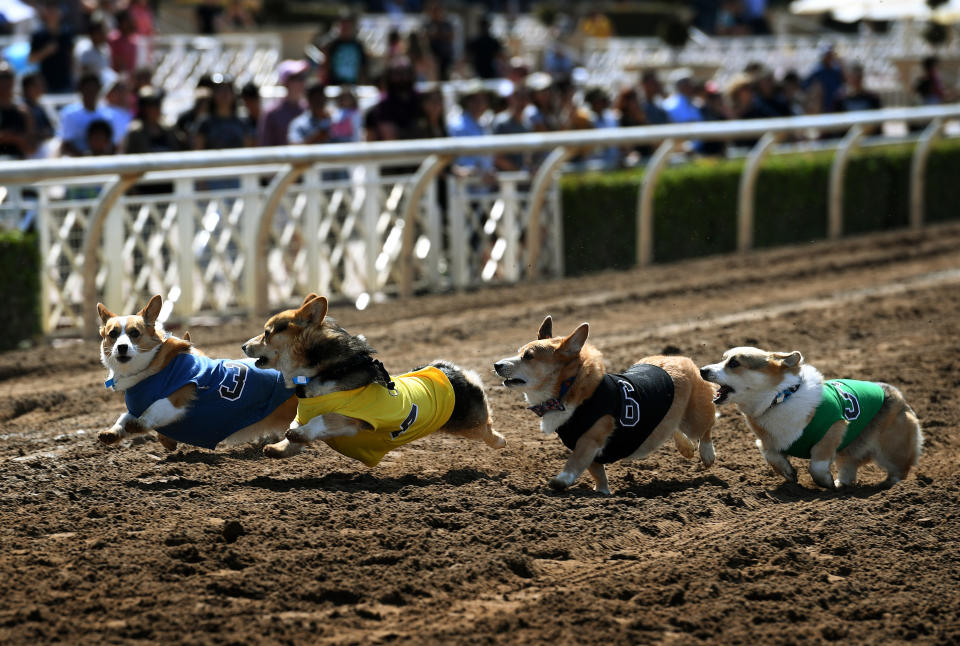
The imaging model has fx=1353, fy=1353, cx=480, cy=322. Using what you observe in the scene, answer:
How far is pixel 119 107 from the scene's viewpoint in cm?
1373

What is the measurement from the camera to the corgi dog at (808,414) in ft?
21.8

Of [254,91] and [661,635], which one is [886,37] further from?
[661,635]

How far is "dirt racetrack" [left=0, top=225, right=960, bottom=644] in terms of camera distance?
15.9 ft

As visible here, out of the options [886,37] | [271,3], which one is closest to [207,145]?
[271,3]

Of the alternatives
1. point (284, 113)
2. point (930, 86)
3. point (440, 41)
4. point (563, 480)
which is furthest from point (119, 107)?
point (930, 86)

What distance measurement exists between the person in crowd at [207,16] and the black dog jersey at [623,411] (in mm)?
21289

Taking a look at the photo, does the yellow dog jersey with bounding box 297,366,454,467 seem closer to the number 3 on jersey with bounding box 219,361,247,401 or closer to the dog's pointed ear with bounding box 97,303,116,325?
the number 3 on jersey with bounding box 219,361,247,401

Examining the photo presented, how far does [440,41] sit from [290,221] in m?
11.3

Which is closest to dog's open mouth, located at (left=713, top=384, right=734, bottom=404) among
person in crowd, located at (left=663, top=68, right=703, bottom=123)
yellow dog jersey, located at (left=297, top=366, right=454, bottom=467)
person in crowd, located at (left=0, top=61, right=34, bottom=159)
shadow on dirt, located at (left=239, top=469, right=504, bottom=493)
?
shadow on dirt, located at (left=239, top=469, right=504, bottom=493)

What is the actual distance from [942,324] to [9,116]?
8.56 metres

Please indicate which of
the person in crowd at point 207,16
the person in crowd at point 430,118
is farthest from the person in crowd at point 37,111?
the person in crowd at point 207,16

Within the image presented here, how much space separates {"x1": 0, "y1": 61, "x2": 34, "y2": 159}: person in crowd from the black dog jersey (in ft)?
25.3

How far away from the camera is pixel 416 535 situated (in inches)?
222

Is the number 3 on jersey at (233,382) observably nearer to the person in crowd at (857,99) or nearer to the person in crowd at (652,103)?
the person in crowd at (652,103)
